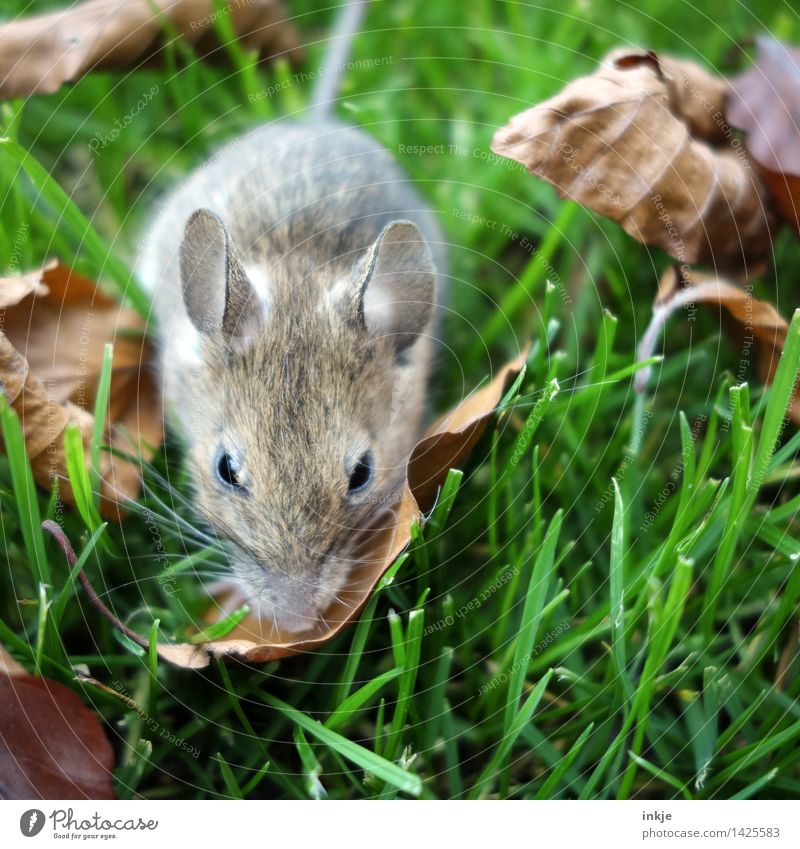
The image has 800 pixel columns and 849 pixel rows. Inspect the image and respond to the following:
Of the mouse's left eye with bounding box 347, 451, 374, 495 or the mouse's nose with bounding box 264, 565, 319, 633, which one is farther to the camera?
the mouse's left eye with bounding box 347, 451, 374, 495

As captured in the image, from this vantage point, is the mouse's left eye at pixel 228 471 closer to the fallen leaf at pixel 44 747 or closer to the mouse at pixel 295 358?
the mouse at pixel 295 358

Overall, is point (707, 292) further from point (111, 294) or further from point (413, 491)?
point (111, 294)

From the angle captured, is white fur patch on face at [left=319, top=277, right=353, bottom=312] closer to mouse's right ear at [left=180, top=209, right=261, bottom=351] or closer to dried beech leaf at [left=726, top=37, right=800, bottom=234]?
mouse's right ear at [left=180, top=209, right=261, bottom=351]

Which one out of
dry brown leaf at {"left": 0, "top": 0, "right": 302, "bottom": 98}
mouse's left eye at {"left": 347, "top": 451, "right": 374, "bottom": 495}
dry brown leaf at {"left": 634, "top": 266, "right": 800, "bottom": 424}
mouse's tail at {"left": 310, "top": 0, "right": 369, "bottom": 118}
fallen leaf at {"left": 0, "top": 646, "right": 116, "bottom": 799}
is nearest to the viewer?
fallen leaf at {"left": 0, "top": 646, "right": 116, "bottom": 799}

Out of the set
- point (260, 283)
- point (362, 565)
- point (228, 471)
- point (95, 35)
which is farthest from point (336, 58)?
point (362, 565)

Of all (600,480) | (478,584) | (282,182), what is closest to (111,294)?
(282,182)

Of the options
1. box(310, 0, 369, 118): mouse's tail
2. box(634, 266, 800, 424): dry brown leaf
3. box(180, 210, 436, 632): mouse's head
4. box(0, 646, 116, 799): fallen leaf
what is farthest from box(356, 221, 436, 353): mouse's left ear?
box(0, 646, 116, 799): fallen leaf

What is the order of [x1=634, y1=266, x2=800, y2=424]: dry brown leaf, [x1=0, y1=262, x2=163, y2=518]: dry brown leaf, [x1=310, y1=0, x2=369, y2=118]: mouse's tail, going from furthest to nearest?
[x1=310, y1=0, x2=369, y2=118]: mouse's tail → [x1=634, y1=266, x2=800, y2=424]: dry brown leaf → [x1=0, y1=262, x2=163, y2=518]: dry brown leaf


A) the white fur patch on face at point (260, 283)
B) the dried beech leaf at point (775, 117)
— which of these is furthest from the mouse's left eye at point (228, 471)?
the dried beech leaf at point (775, 117)
